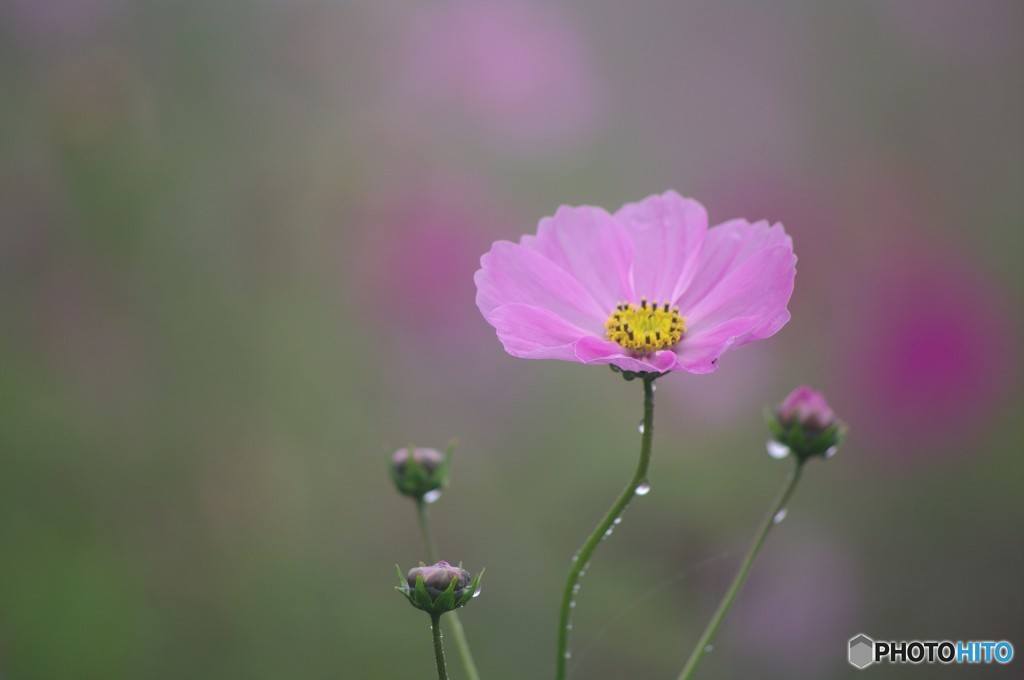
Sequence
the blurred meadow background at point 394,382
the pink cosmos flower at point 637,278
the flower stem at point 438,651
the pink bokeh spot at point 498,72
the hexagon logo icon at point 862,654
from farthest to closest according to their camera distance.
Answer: the pink bokeh spot at point 498,72 → the blurred meadow background at point 394,382 → the hexagon logo icon at point 862,654 → the pink cosmos flower at point 637,278 → the flower stem at point 438,651

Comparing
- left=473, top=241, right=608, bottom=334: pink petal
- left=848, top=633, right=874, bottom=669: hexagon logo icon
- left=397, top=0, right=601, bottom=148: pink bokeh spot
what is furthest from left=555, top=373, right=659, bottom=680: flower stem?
left=397, top=0, right=601, bottom=148: pink bokeh spot

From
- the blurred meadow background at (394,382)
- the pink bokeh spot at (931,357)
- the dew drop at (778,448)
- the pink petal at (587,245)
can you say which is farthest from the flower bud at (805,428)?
the pink bokeh spot at (931,357)

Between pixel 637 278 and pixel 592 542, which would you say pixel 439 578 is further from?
pixel 637 278

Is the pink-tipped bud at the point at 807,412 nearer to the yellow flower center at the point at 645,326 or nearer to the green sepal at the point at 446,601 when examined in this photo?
the yellow flower center at the point at 645,326

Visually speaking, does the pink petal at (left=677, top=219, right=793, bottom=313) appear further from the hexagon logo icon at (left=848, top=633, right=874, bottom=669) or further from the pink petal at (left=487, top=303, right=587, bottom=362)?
the hexagon logo icon at (left=848, top=633, right=874, bottom=669)

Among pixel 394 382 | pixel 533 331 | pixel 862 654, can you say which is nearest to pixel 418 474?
pixel 533 331

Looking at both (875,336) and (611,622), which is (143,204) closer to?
(611,622)

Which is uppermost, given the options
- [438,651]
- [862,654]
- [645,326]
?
[645,326]
